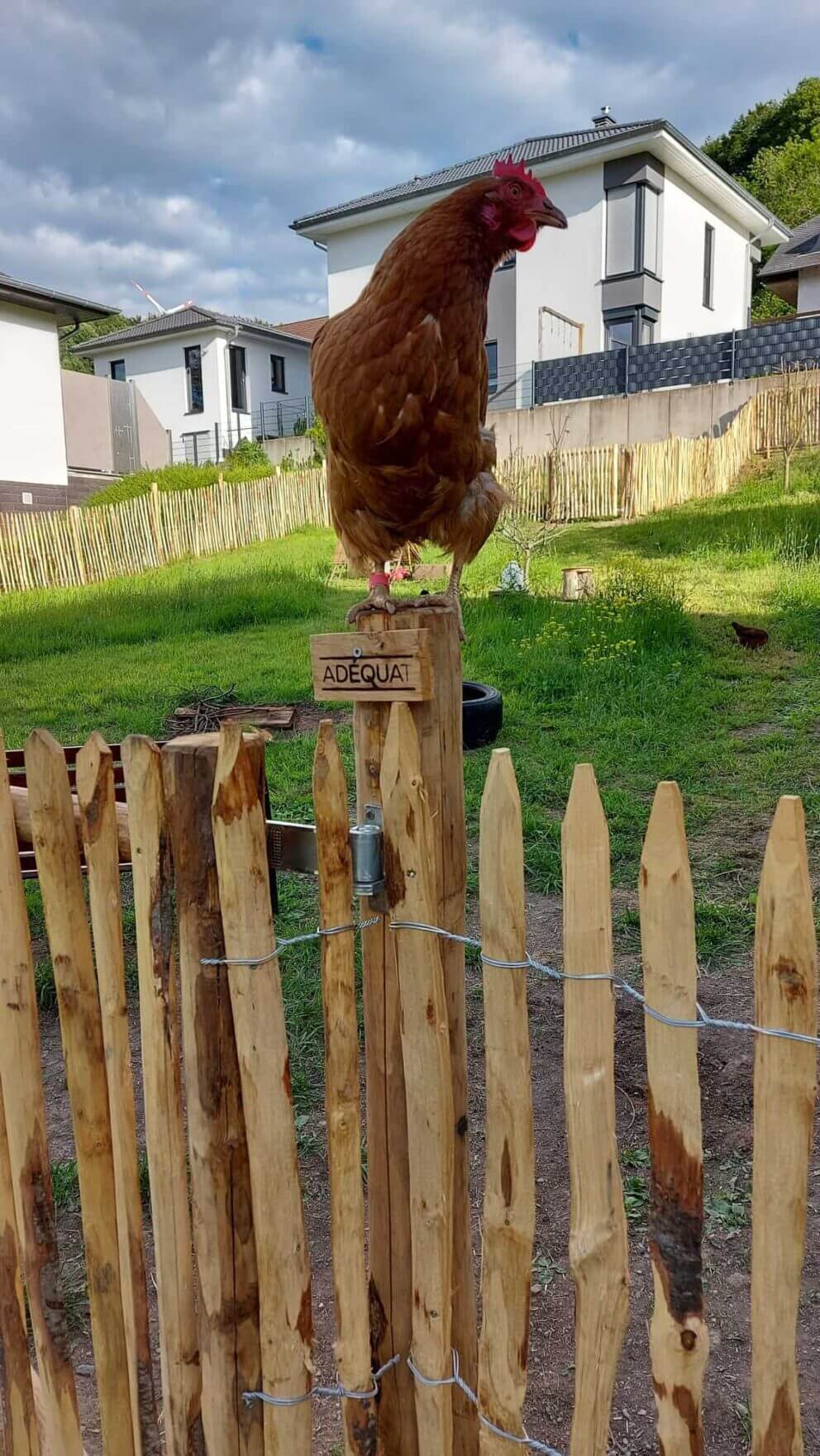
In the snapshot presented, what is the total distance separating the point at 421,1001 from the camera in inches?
61.6

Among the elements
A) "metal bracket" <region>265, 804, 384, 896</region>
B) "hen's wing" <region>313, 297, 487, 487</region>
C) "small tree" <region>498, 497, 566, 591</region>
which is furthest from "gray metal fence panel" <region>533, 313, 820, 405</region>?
"metal bracket" <region>265, 804, 384, 896</region>

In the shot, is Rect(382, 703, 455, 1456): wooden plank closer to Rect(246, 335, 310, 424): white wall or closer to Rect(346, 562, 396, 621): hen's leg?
Rect(346, 562, 396, 621): hen's leg

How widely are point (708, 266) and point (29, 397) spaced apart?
19.3m

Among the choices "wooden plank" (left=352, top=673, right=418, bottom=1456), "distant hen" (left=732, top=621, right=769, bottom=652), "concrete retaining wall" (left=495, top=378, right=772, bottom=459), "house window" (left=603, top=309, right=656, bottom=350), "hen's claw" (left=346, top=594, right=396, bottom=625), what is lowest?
"wooden plank" (left=352, top=673, right=418, bottom=1456)

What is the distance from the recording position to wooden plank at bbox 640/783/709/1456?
1.27 meters

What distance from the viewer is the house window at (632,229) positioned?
22984mm

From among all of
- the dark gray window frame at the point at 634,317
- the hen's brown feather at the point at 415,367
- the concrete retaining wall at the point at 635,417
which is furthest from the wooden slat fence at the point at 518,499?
the hen's brown feather at the point at 415,367

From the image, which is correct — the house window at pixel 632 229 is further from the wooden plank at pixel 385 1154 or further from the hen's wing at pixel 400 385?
the wooden plank at pixel 385 1154

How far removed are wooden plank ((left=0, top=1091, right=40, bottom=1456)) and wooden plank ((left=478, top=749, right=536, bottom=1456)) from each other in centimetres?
104

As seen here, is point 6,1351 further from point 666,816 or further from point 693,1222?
point 666,816

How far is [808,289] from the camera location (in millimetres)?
24797

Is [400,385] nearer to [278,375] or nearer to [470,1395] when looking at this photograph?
[470,1395]

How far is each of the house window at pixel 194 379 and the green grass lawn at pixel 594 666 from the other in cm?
2014

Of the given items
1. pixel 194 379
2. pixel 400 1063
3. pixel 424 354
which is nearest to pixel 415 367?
pixel 424 354
